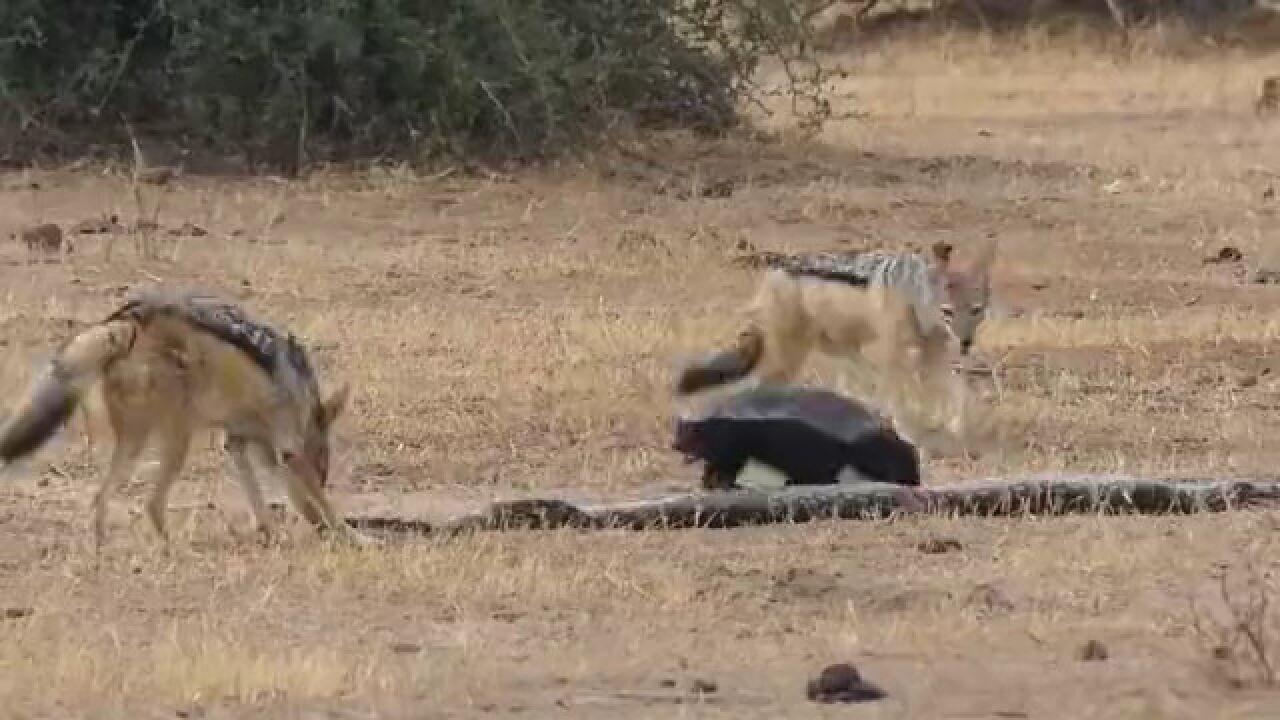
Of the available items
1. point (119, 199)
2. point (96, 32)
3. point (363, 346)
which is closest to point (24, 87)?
point (96, 32)

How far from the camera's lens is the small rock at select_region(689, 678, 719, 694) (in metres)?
7.03

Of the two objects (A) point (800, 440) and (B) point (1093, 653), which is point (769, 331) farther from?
(B) point (1093, 653)

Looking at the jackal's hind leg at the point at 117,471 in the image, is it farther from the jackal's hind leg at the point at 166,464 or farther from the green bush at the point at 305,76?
the green bush at the point at 305,76

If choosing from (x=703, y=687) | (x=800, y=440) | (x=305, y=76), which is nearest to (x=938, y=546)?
(x=800, y=440)

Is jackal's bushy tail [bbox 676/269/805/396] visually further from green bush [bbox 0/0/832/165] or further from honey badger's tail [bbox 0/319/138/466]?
green bush [bbox 0/0/832/165]

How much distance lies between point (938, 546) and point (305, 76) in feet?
39.5

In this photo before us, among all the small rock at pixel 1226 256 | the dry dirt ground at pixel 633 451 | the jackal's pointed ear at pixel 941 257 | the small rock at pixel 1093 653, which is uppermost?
the jackal's pointed ear at pixel 941 257

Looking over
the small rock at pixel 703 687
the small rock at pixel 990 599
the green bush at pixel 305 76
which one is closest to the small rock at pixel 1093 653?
the small rock at pixel 990 599

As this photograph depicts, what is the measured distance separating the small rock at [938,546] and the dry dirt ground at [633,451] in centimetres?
10

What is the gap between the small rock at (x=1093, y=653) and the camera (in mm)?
7355

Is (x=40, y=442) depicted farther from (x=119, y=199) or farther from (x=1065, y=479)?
(x=119, y=199)

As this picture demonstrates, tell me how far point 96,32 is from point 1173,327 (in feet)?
30.6

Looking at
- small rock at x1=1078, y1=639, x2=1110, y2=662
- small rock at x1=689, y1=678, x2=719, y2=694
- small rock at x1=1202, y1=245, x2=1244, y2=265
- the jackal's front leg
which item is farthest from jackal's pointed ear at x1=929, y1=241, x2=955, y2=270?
small rock at x1=1202, y1=245, x2=1244, y2=265

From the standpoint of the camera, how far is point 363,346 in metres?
13.7
